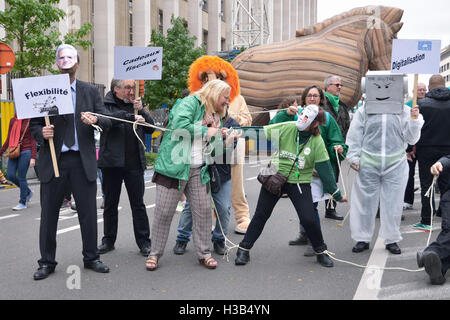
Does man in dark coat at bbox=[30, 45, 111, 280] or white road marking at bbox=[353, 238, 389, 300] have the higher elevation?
man in dark coat at bbox=[30, 45, 111, 280]

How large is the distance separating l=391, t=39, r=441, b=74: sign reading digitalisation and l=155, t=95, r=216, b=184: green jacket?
2.32m

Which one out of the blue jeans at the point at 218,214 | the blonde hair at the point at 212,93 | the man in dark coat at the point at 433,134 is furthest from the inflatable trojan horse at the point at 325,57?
the blonde hair at the point at 212,93

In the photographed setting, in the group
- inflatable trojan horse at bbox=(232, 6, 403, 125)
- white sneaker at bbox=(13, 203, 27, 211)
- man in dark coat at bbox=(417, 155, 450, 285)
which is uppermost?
inflatable trojan horse at bbox=(232, 6, 403, 125)

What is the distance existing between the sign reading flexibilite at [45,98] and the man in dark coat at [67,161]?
13 centimetres

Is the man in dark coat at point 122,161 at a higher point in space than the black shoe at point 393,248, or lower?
higher

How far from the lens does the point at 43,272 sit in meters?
4.83

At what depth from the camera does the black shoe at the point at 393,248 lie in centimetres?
573

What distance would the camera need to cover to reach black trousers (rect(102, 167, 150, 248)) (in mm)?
5656

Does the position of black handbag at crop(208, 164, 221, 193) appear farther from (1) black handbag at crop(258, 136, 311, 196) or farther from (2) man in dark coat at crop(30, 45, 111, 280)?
(2) man in dark coat at crop(30, 45, 111, 280)

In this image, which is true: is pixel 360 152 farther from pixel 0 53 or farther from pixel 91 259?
pixel 0 53

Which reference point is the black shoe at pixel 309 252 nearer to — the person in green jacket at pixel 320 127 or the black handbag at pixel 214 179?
the person in green jacket at pixel 320 127

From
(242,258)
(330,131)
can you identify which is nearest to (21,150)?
(242,258)

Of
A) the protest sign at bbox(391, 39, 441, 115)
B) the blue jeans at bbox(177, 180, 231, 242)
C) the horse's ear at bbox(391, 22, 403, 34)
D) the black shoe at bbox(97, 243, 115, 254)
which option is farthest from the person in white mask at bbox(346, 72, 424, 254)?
the horse's ear at bbox(391, 22, 403, 34)

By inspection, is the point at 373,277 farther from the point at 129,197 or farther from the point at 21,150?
the point at 21,150
